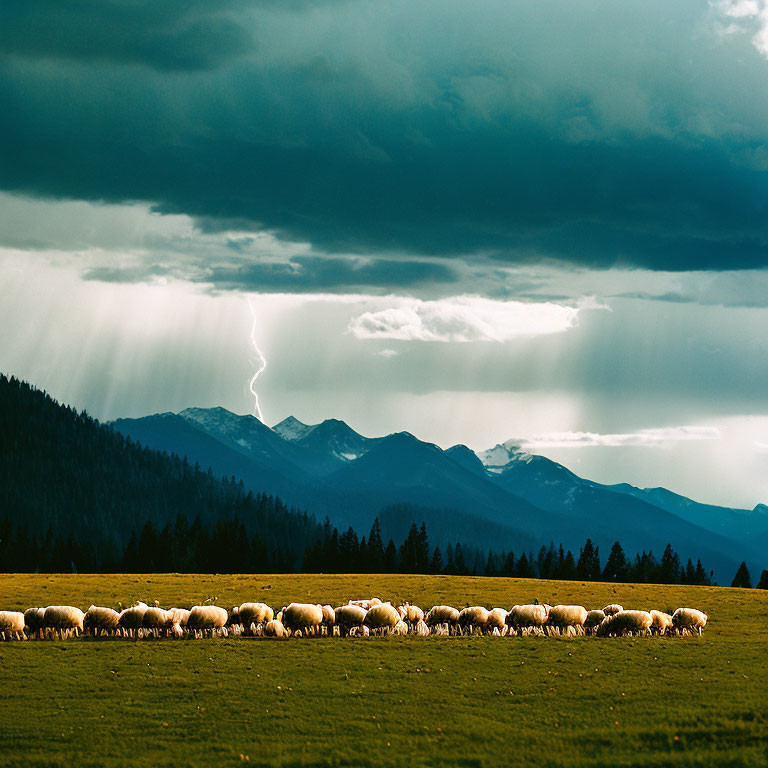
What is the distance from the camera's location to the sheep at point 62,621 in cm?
4253

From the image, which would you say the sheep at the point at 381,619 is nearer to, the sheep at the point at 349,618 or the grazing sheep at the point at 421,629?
the sheep at the point at 349,618

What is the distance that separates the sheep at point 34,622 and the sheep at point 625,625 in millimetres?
25812

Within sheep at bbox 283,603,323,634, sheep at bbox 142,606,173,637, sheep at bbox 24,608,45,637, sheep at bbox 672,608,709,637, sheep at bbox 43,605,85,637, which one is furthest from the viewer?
sheep at bbox 672,608,709,637

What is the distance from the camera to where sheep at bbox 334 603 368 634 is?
44500 mm

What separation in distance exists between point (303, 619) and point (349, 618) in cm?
219

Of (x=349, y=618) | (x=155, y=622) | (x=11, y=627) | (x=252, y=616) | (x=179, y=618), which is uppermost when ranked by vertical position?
(x=349, y=618)

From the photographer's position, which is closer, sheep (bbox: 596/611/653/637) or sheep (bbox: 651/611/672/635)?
sheep (bbox: 596/611/653/637)

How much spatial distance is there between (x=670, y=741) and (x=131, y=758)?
13565mm

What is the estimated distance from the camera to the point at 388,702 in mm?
29516

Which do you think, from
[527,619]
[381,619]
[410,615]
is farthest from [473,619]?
[381,619]

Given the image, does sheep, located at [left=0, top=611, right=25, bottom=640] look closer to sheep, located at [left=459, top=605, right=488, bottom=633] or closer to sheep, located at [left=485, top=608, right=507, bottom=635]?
sheep, located at [left=459, top=605, right=488, bottom=633]

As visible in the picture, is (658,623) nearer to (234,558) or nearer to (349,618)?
(349,618)

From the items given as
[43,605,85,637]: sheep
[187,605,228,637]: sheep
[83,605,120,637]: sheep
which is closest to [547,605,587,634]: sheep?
[187,605,228,637]: sheep

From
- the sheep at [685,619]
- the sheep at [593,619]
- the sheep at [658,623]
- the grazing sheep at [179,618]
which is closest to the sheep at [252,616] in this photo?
the grazing sheep at [179,618]
